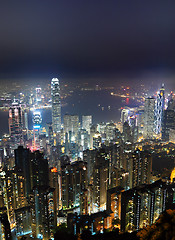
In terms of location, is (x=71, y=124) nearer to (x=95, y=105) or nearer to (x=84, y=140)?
(x=84, y=140)

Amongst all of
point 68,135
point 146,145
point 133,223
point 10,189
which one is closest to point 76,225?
point 133,223

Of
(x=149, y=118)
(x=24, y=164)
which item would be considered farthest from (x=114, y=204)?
(x=149, y=118)

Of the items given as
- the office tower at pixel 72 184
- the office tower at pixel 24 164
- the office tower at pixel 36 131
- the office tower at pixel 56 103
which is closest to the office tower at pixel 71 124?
the office tower at pixel 56 103

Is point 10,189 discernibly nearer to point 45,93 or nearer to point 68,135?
point 68,135

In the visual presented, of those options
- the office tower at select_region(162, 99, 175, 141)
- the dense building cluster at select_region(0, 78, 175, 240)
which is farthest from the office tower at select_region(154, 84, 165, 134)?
the dense building cluster at select_region(0, 78, 175, 240)

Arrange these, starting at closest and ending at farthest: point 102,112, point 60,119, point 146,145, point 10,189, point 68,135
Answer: point 10,189
point 146,145
point 68,135
point 60,119
point 102,112

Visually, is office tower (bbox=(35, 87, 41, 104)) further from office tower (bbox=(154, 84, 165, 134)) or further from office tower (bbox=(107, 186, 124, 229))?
office tower (bbox=(107, 186, 124, 229))
